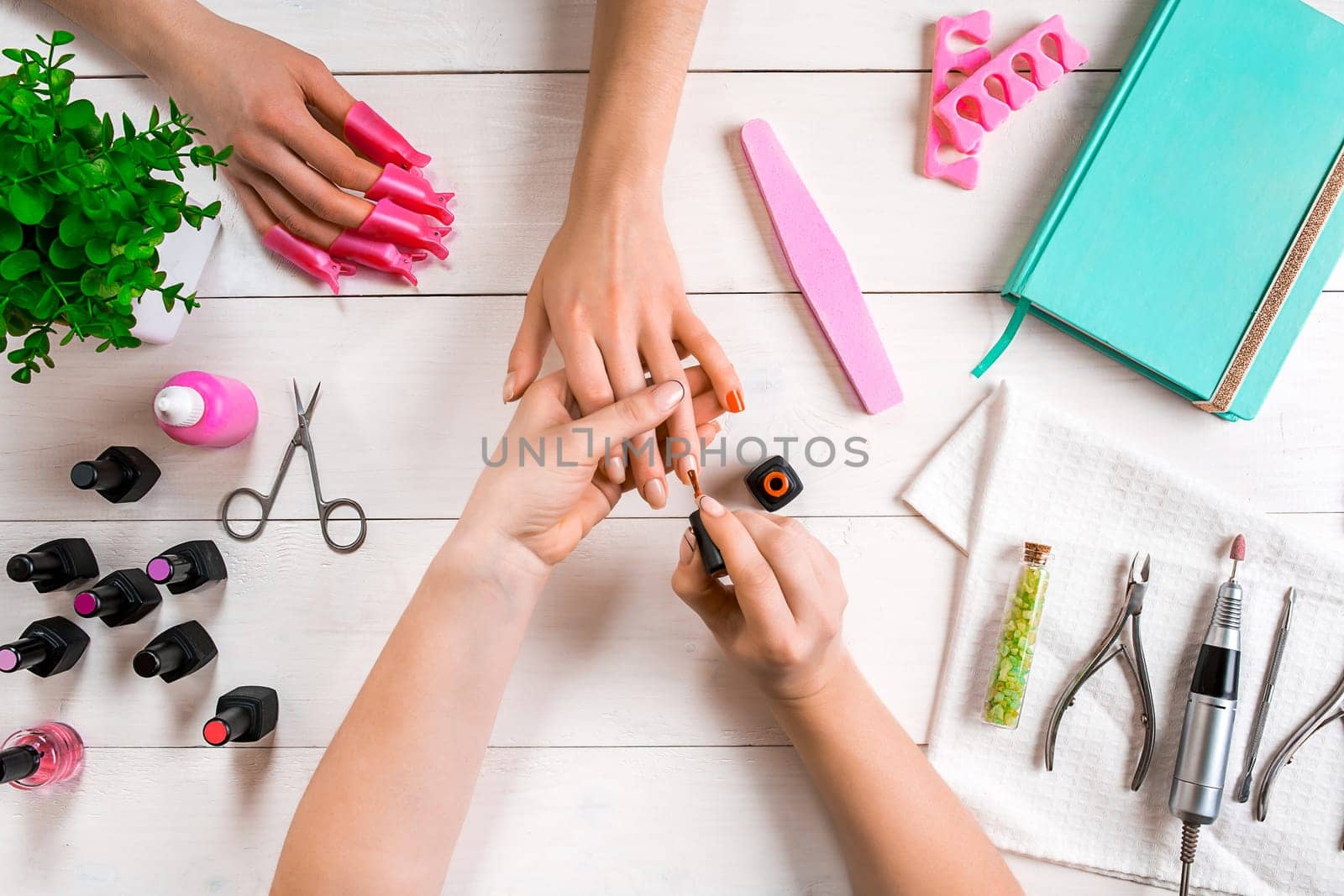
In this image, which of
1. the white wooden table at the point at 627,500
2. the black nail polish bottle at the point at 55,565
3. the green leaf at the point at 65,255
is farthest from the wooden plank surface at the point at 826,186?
the black nail polish bottle at the point at 55,565

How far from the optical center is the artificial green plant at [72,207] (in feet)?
1.80

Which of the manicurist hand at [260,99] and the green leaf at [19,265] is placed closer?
the green leaf at [19,265]

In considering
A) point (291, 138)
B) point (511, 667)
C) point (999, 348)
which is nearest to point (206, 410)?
point (291, 138)

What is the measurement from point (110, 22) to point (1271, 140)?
112 centimetres

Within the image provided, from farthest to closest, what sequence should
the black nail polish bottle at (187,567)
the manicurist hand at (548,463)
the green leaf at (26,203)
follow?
1. the black nail polish bottle at (187,567)
2. the manicurist hand at (548,463)
3. the green leaf at (26,203)

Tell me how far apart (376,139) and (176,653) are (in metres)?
0.52

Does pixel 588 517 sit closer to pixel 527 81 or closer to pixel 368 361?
pixel 368 361

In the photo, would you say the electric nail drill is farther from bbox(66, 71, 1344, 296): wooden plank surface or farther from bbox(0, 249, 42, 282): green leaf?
bbox(0, 249, 42, 282): green leaf

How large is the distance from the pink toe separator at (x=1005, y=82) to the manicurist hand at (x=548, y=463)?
1.22 feet

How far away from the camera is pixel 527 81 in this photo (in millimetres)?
814

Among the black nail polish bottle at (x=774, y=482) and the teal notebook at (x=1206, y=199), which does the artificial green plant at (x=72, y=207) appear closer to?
the black nail polish bottle at (x=774, y=482)

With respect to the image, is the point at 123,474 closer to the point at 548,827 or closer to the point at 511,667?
the point at 511,667

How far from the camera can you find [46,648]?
770mm

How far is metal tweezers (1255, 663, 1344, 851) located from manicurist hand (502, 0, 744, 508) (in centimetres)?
61
